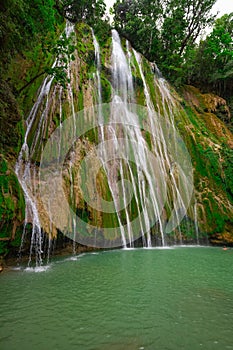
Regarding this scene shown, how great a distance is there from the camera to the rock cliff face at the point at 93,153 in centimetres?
633

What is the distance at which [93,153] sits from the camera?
31.8 ft

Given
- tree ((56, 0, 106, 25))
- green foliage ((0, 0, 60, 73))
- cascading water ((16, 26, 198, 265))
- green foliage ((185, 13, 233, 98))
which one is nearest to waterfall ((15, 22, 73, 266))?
cascading water ((16, 26, 198, 265))

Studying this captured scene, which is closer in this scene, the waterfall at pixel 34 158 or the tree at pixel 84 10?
the waterfall at pixel 34 158

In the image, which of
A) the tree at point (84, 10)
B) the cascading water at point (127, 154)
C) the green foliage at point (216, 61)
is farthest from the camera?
the green foliage at point (216, 61)

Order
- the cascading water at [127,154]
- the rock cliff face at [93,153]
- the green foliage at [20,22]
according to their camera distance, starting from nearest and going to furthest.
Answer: the green foliage at [20,22] → the rock cliff face at [93,153] → the cascading water at [127,154]

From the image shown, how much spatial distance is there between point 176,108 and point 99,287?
1400 cm

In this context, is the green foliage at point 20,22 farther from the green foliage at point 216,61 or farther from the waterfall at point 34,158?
the green foliage at point 216,61

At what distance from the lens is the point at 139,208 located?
390 inches

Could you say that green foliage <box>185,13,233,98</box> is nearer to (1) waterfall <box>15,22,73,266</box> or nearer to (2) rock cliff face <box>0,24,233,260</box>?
(2) rock cliff face <box>0,24,233,260</box>

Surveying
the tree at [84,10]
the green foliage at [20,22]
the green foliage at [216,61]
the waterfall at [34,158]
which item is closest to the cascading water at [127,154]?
the waterfall at [34,158]

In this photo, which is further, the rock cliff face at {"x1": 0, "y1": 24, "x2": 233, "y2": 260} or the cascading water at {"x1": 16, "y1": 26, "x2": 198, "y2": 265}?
the cascading water at {"x1": 16, "y1": 26, "x2": 198, "y2": 265}

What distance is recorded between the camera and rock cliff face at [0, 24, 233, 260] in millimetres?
6328

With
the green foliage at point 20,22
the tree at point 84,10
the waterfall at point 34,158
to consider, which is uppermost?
the tree at point 84,10

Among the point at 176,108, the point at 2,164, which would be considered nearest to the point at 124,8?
the point at 176,108
